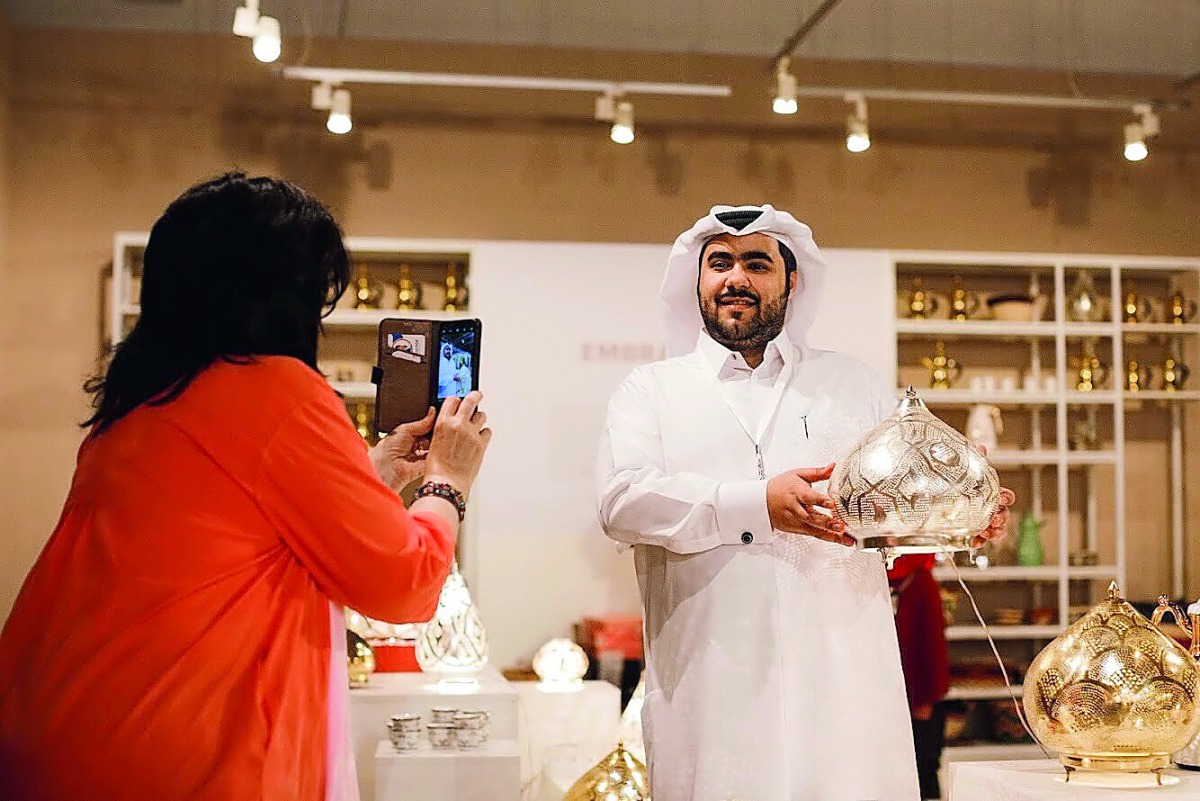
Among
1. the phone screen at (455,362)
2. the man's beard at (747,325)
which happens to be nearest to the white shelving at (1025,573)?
the man's beard at (747,325)

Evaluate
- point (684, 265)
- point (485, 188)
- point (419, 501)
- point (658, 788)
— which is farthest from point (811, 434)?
point (485, 188)

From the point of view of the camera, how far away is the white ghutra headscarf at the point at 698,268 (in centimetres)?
297

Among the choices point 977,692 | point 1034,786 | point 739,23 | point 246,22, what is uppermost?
point 739,23

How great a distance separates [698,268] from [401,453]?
114 centimetres

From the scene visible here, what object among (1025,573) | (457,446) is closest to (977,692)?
(1025,573)

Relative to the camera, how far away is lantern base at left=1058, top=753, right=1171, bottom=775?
212 centimetres

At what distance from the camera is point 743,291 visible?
2932 mm

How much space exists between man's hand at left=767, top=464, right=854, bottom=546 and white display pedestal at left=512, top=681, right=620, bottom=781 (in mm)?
2143

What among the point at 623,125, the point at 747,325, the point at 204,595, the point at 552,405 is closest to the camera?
the point at 204,595

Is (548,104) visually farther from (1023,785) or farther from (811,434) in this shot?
(1023,785)

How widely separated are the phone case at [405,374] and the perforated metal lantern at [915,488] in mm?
706

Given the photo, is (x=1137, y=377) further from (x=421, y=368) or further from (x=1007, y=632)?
(x=421, y=368)

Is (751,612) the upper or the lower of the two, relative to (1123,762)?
upper

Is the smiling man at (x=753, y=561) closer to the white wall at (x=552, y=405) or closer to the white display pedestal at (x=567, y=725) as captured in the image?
the white display pedestal at (x=567, y=725)
